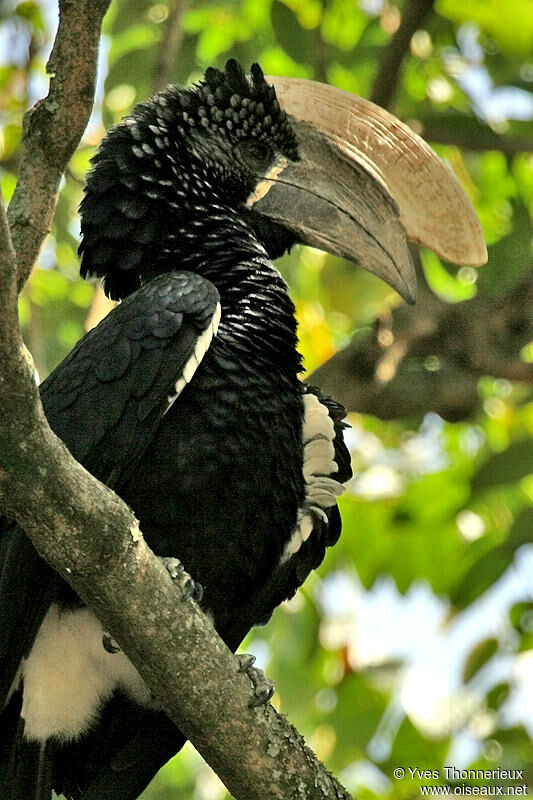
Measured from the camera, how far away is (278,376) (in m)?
3.41

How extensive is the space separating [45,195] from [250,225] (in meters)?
0.86

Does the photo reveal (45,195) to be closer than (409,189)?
Yes

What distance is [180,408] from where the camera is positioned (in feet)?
10.4

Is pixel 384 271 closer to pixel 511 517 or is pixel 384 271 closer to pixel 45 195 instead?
pixel 45 195

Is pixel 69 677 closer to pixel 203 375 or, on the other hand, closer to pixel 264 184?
pixel 203 375

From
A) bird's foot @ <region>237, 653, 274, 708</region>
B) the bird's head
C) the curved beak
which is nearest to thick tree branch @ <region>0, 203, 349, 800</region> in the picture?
bird's foot @ <region>237, 653, 274, 708</region>

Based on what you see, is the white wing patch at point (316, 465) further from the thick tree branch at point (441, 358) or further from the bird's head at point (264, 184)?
the thick tree branch at point (441, 358)

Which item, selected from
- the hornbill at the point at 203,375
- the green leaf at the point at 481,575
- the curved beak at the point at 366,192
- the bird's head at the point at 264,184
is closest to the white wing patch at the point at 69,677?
the hornbill at the point at 203,375

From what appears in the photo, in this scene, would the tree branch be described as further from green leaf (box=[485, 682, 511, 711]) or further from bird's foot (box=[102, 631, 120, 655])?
green leaf (box=[485, 682, 511, 711])

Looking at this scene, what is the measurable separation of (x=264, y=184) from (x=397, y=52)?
5.18 feet

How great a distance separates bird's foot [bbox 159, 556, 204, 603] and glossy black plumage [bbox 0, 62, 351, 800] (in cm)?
26

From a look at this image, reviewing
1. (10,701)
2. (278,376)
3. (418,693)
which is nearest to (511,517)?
(418,693)

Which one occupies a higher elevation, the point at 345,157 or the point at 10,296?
the point at 10,296

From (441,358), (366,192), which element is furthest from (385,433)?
(366,192)
